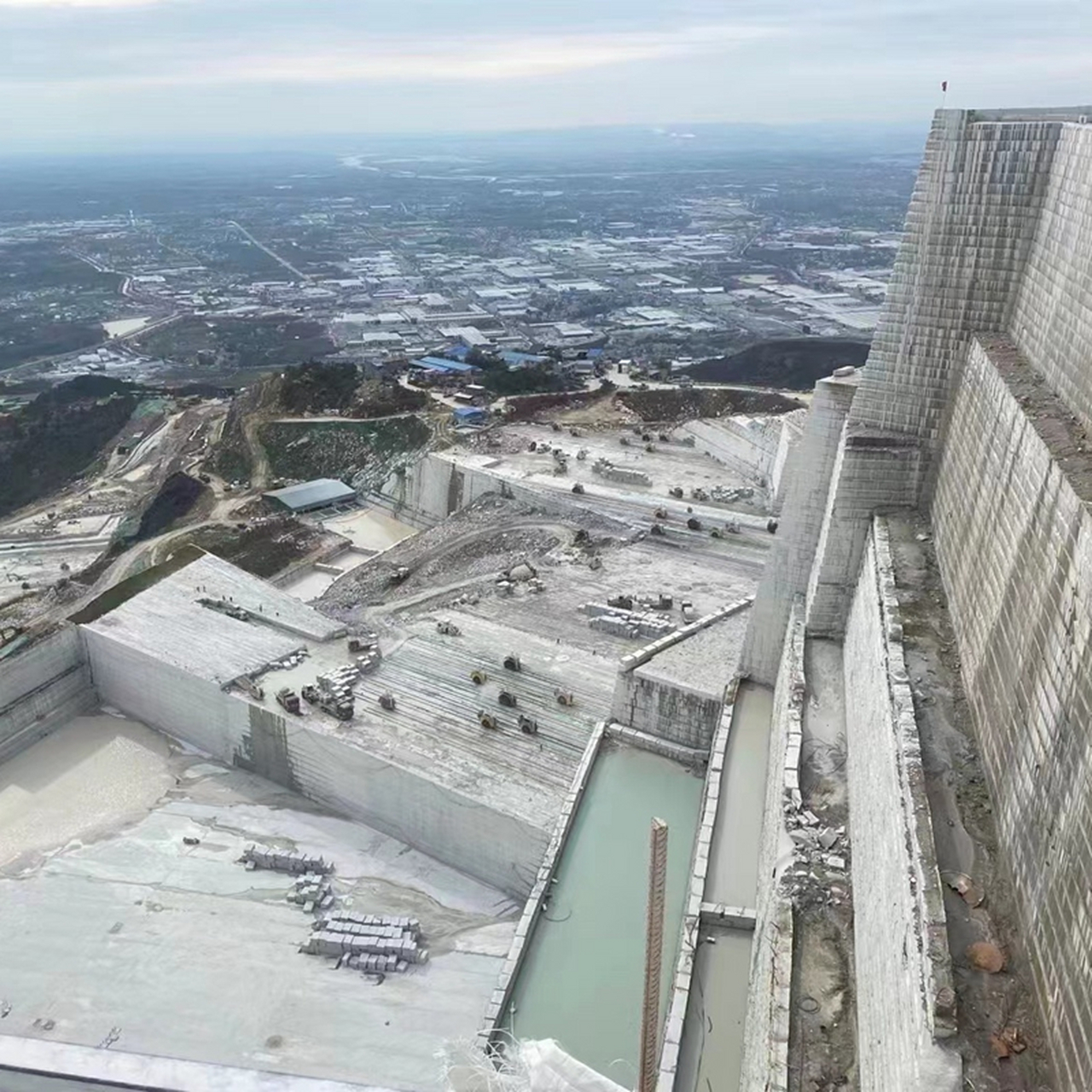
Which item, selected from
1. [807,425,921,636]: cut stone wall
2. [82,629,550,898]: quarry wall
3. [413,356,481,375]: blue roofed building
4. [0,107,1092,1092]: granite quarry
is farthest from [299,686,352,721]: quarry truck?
[413,356,481,375]: blue roofed building

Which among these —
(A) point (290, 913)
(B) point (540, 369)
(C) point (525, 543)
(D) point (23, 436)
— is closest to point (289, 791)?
(A) point (290, 913)

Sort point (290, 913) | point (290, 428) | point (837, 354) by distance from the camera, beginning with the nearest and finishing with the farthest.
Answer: point (290, 913)
point (290, 428)
point (837, 354)

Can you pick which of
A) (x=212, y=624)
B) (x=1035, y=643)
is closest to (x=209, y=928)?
(x=212, y=624)

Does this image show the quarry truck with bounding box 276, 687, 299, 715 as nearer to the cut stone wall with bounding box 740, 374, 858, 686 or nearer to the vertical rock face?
the cut stone wall with bounding box 740, 374, 858, 686

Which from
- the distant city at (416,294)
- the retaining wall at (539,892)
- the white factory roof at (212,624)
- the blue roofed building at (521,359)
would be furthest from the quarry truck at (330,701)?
the distant city at (416,294)

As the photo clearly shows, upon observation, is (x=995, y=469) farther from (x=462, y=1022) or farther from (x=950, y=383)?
(x=462, y=1022)

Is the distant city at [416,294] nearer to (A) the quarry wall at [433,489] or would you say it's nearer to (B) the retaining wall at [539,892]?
(A) the quarry wall at [433,489]
